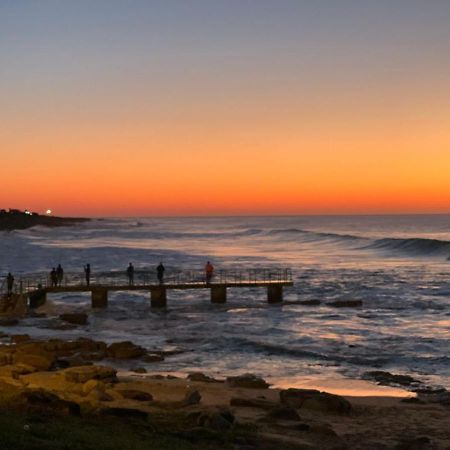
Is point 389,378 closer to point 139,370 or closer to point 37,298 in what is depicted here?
point 139,370

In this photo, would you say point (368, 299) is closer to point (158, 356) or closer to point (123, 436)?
point (158, 356)

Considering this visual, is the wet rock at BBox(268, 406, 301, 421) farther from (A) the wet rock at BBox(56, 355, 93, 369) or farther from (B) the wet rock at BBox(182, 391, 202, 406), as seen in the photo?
(A) the wet rock at BBox(56, 355, 93, 369)

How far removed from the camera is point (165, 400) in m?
17.7

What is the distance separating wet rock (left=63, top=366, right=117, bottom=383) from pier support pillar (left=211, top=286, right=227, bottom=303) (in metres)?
21.6

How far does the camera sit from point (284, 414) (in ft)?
53.5

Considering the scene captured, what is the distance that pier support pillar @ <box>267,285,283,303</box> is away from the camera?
4184 cm

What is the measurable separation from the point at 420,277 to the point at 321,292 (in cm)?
1524

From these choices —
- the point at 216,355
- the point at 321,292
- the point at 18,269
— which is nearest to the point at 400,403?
the point at 216,355

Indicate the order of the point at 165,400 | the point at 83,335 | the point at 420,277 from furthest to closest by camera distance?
1. the point at 420,277
2. the point at 83,335
3. the point at 165,400

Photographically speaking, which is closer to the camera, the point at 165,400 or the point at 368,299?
the point at 165,400

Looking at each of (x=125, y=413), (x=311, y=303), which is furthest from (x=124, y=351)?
(x=311, y=303)

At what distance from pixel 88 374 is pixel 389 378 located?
9.37 m

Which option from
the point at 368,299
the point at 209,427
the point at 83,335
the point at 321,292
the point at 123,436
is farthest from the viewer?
the point at 321,292

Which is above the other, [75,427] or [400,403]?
[75,427]
